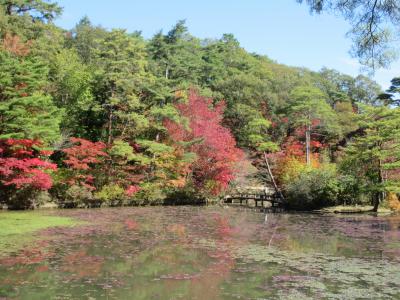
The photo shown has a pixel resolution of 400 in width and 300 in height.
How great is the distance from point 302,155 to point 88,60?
2236 cm

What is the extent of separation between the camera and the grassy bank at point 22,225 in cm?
1188

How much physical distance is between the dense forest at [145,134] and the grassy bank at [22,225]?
2.23 m

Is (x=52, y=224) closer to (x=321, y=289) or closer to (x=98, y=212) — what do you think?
(x=98, y=212)

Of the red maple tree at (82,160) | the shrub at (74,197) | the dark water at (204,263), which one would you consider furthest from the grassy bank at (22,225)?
the red maple tree at (82,160)

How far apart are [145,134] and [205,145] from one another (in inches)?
156

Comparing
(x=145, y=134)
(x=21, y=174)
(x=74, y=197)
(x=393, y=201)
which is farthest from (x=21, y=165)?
(x=393, y=201)

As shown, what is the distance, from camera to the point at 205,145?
2883 centimetres

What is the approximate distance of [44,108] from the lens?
71.0ft

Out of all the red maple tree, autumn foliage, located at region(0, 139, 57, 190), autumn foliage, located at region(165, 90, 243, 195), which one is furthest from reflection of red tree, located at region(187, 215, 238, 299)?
autumn foliage, located at region(165, 90, 243, 195)

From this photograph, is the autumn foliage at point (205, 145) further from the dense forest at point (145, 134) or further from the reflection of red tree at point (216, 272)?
the reflection of red tree at point (216, 272)

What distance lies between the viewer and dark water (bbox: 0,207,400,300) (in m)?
7.94

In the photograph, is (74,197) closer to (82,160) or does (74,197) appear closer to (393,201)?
(82,160)

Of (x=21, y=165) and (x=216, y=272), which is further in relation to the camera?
(x=21, y=165)

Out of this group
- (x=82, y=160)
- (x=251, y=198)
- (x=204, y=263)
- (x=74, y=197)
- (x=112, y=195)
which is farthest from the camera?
(x=251, y=198)
